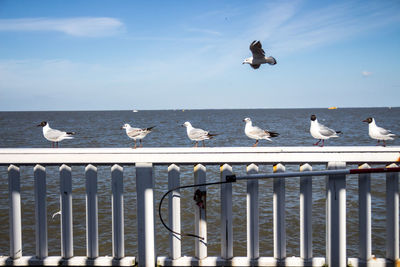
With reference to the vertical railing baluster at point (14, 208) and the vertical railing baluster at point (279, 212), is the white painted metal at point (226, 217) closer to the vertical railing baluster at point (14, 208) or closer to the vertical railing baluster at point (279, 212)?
the vertical railing baluster at point (279, 212)

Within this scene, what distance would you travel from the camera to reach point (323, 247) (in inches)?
295

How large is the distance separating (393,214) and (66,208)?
8.11 feet

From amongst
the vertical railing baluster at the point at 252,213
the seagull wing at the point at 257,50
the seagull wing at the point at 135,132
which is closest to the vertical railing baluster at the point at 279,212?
the vertical railing baluster at the point at 252,213

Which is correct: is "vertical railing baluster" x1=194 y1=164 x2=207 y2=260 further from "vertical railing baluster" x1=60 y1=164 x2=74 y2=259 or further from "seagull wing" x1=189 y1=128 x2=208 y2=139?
"seagull wing" x1=189 y1=128 x2=208 y2=139

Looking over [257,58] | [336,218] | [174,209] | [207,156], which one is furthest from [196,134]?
[336,218]

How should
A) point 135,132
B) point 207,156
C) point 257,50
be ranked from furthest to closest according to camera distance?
1. point 135,132
2. point 257,50
3. point 207,156

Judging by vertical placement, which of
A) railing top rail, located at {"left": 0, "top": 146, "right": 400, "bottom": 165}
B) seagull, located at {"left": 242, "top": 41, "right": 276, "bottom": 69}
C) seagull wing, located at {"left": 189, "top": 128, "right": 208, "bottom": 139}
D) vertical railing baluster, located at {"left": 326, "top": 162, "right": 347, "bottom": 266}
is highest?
seagull, located at {"left": 242, "top": 41, "right": 276, "bottom": 69}

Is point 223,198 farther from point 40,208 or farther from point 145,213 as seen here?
point 40,208

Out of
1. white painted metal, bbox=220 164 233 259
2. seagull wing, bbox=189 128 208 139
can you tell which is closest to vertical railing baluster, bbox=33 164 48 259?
white painted metal, bbox=220 164 233 259

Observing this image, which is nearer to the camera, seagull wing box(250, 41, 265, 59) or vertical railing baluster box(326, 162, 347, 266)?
vertical railing baluster box(326, 162, 347, 266)

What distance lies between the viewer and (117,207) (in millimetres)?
2725

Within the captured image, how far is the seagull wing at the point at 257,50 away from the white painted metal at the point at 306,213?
8.47ft

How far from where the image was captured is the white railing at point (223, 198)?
261 centimetres

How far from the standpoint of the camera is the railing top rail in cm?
260
